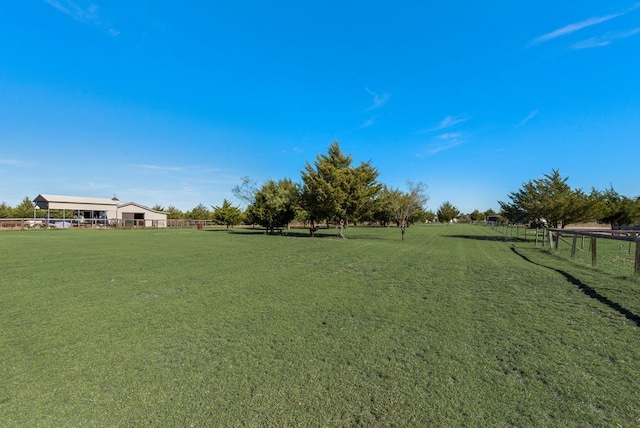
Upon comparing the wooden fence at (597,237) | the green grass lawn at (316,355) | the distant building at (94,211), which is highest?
the distant building at (94,211)

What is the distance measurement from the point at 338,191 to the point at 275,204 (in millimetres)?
6941

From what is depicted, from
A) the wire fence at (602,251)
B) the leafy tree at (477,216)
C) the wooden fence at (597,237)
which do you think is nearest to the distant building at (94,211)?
the wire fence at (602,251)

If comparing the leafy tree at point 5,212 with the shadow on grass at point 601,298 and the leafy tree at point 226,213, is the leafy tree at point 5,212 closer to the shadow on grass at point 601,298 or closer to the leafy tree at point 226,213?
the leafy tree at point 226,213

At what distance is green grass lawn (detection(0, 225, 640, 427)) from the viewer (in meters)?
2.32

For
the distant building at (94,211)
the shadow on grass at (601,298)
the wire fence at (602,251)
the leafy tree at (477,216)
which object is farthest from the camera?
the leafy tree at (477,216)

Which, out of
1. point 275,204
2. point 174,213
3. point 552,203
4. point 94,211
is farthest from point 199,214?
point 552,203

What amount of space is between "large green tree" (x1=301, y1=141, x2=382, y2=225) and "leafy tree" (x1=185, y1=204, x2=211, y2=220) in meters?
53.1

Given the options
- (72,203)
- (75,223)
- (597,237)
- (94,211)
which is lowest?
(597,237)

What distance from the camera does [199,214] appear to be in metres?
74.9

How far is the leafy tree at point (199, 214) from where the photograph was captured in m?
74.0

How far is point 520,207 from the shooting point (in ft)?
79.4

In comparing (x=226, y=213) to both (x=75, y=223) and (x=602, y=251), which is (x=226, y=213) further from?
(x=602, y=251)

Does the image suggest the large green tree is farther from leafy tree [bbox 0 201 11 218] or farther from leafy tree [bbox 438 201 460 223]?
leafy tree [bbox 438 201 460 223]

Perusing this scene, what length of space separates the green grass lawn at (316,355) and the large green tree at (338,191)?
674 inches
